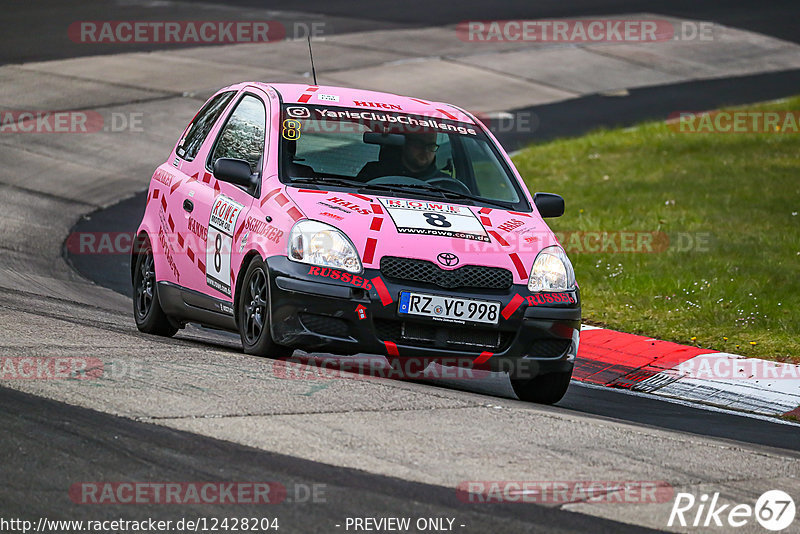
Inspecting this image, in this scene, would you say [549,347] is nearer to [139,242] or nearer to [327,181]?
[327,181]

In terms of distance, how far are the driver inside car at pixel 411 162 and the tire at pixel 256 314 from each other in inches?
39.0

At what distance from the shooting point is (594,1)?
114 ft

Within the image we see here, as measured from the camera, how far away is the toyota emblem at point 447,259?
24.9 ft

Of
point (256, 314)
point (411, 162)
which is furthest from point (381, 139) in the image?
point (256, 314)

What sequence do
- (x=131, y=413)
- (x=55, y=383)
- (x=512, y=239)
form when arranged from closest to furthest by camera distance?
1. (x=131, y=413)
2. (x=55, y=383)
3. (x=512, y=239)

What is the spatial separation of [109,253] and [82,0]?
59.9 ft

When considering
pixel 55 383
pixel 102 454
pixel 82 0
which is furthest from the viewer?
pixel 82 0

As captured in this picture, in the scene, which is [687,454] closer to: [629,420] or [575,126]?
[629,420]

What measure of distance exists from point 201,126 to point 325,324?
8.66ft

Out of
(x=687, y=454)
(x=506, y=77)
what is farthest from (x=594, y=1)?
(x=687, y=454)

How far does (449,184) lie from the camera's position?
28.4ft

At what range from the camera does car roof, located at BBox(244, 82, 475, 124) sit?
8867mm

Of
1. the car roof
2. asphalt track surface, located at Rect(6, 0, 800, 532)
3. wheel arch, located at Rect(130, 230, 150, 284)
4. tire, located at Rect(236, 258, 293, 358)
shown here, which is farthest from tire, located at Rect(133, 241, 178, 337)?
asphalt track surface, located at Rect(6, 0, 800, 532)

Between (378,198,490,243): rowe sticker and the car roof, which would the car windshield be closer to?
the car roof
